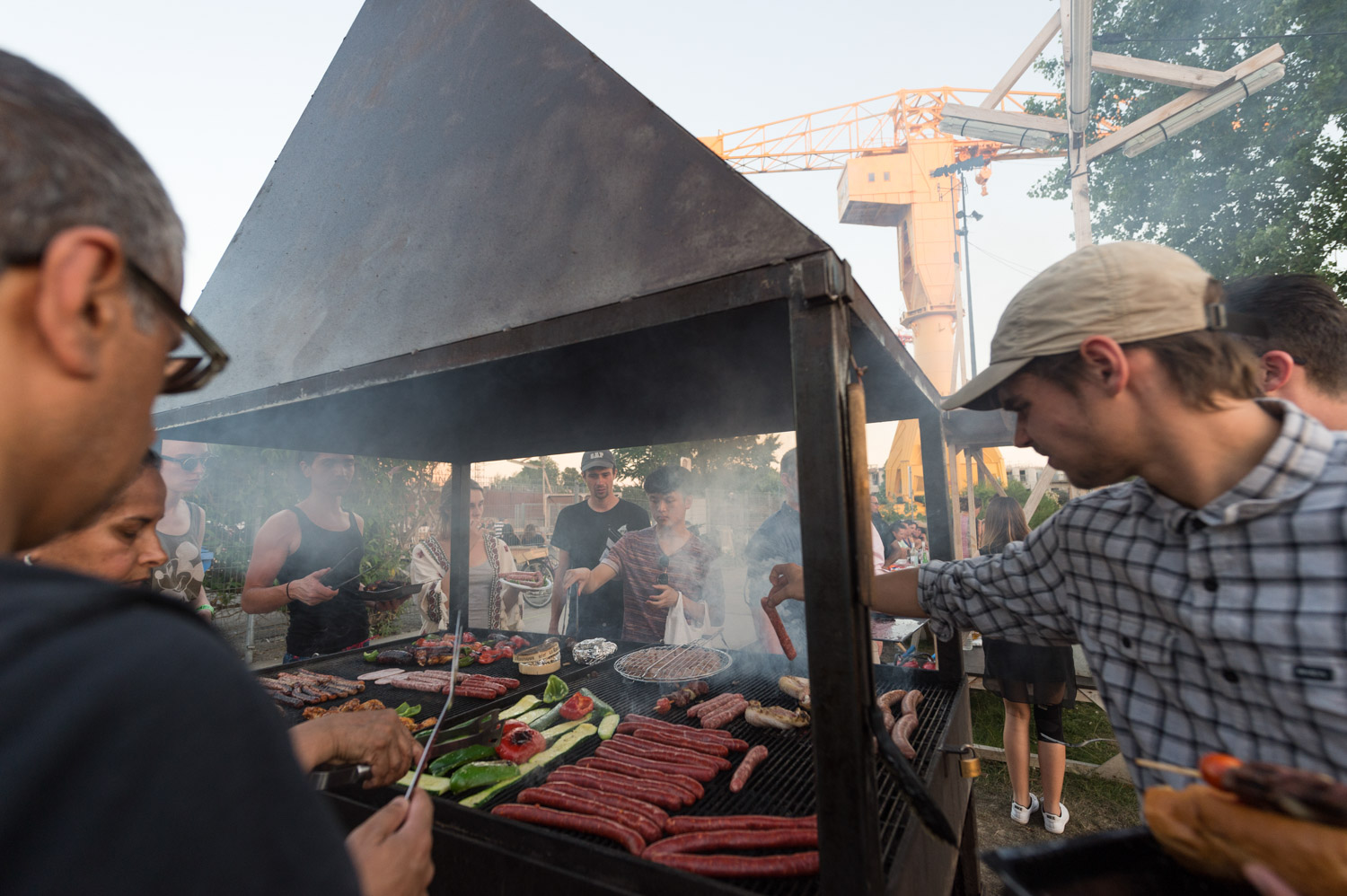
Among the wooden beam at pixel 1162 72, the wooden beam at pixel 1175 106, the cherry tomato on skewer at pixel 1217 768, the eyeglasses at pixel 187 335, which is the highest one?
the wooden beam at pixel 1162 72

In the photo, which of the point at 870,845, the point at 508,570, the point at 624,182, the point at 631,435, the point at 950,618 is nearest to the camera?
the point at 870,845

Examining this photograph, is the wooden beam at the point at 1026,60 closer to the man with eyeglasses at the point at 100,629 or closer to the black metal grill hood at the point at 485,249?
the black metal grill hood at the point at 485,249

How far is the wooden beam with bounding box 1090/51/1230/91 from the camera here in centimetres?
836

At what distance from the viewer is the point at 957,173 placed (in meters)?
22.2

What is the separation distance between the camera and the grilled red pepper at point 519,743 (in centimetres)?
302

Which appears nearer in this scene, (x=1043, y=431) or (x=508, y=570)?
(x=1043, y=431)

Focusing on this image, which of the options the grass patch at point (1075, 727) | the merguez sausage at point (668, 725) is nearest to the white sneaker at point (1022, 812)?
the grass patch at point (1075, 727)

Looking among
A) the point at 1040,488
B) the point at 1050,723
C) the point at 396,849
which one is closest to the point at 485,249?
the point at 396,849

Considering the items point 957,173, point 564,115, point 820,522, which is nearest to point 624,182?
point 564,115

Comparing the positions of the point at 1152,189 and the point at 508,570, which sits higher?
the point at 1152,189

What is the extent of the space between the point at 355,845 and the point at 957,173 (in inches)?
1044

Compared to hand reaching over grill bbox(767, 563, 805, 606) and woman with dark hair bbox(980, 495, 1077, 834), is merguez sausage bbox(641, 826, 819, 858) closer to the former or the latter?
hand reaching over grill bbox(767, 563, 805, 606)

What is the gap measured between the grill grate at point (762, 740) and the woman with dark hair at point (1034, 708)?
1898 mm

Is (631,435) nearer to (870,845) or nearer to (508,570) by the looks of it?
(870,845)
